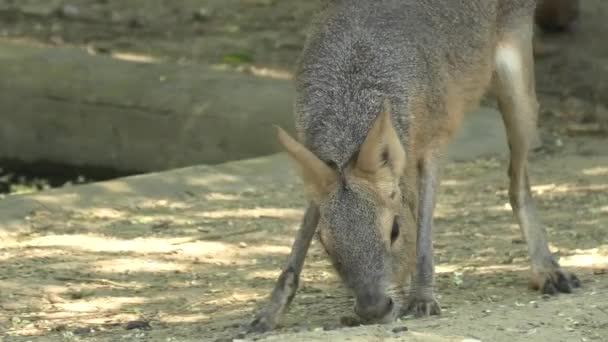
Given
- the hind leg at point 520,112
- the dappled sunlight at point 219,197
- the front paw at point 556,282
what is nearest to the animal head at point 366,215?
the front paw at point 556,282

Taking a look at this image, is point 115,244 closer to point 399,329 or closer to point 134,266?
point 134,266

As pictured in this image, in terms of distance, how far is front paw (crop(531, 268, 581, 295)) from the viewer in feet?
20.1

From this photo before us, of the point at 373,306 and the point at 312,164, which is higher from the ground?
the point at 312,164

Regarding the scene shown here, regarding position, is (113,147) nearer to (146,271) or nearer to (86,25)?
(86,25)

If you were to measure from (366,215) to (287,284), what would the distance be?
2.79ft

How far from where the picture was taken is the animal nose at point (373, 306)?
504 centimetres

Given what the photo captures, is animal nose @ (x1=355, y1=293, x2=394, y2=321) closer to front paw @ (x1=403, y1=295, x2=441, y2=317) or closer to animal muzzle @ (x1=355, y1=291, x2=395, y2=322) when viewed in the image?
animal muzzle @ (x1=355, y1=291, x2=395, y2=322)

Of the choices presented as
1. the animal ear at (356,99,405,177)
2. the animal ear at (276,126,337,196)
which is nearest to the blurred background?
the animal ear at (356,99,405,177)

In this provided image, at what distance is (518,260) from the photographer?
675cm

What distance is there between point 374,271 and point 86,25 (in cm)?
740

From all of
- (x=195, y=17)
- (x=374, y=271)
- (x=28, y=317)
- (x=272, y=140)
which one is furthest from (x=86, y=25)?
(x=374, y=271)

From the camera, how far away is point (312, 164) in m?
5.17

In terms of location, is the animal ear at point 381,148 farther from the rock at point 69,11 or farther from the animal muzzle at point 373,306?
the rock at point 69,11

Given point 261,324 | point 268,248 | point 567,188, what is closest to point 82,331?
point 261,324
